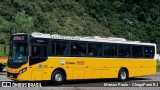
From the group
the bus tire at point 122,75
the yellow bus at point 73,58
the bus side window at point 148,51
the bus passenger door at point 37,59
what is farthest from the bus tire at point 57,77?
the bus side window at point 148,51

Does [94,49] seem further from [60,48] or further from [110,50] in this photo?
[60,48]

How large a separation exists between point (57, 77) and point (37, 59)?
1.71 metres

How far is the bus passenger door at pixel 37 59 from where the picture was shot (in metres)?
20.3

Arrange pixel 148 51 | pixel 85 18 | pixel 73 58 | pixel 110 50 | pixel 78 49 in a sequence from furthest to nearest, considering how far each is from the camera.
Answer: pixel 85 18 < pixel 148 51 < pixel 110 50 < pixel 78 49 < pixel 73 58

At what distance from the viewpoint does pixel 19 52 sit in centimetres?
2064

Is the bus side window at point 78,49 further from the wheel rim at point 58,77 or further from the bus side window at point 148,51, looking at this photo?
the bus side window at point 148,51

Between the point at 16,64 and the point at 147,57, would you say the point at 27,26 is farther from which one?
the point at 16,64

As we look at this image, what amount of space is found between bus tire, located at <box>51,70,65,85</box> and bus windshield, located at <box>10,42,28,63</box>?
198cm

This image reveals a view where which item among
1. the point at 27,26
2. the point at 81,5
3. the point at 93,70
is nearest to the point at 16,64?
the point at 93,70

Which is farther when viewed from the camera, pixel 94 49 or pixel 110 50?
pixel 110 50

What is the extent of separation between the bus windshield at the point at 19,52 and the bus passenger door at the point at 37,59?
348 millimetres

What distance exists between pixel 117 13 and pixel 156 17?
1126 cm

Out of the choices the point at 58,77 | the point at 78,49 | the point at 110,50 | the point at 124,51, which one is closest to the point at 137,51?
the point at 124,51

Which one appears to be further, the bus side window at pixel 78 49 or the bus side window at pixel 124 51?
the bus side window at pixel 124 51
